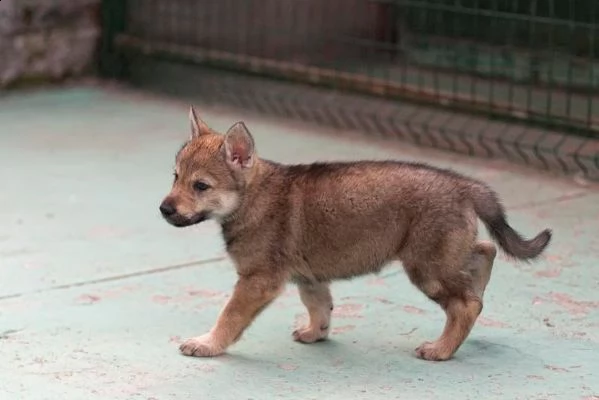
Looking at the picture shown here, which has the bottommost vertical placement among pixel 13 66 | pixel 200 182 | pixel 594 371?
pixel 13 66

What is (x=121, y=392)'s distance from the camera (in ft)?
14.1

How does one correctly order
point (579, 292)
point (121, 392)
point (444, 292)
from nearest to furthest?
point (121, 392), point (444, 292), point (579, 292)

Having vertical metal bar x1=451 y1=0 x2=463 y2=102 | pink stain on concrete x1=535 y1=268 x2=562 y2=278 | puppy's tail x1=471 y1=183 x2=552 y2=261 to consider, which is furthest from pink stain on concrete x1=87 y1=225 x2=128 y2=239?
vertical metal bar x1=451 y1=0 x2=463 y2=102

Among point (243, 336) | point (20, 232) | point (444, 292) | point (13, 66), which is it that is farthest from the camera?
point (13, 66)

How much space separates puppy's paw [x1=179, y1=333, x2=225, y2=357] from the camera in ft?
15.3

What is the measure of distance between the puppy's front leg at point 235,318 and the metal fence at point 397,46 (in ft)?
12.4

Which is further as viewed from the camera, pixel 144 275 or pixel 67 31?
pixel 67 31

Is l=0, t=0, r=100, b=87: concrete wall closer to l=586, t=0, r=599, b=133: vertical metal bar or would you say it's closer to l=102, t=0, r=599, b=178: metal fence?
l=102, t=0, r=599, b=178: metal fence

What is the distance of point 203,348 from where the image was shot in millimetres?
4660

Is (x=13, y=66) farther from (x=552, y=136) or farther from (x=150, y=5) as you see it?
(x=552, y=136)

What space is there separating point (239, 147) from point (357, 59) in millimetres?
5247

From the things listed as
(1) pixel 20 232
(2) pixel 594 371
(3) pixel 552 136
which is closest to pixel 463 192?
(2) pixel 594 371

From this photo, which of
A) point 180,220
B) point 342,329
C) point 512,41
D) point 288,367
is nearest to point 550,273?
point 342,329

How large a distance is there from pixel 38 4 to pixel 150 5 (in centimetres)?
87
